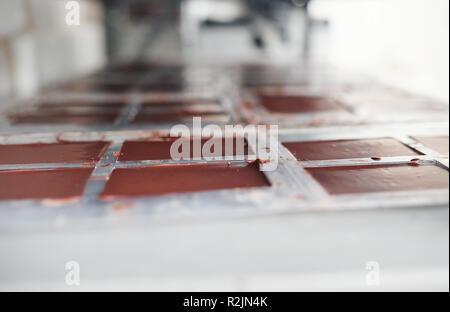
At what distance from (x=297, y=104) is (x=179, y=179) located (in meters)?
1.54

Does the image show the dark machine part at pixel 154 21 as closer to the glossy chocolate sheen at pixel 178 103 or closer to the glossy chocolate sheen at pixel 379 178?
the glossy chocolate sheen at pixel 178 103

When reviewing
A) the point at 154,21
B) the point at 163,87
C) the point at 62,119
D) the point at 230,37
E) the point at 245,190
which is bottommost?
the point at 245,190

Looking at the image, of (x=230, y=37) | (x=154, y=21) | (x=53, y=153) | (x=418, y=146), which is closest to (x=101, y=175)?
(x=53, y=153)

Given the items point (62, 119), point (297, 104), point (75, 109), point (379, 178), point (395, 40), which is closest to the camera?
point (379, 178)

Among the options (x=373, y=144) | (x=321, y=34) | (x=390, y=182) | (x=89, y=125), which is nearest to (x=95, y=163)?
(x=89, y=125)

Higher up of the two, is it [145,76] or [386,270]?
[145,76]

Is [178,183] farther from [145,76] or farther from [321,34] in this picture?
[321,34]

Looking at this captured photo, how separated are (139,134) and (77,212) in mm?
902

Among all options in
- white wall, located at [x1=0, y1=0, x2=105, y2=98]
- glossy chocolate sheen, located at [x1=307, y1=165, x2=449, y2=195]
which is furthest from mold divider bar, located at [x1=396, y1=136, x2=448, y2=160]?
white wall, located at [x1=0, y1=0, x2=105, y2=98]

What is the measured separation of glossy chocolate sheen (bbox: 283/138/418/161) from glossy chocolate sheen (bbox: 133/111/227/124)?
0.74 m

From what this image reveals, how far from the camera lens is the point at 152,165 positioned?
1524 millimetres

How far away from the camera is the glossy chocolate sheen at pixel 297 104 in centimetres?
252

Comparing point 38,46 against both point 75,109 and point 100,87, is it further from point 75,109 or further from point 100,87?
point 75,109

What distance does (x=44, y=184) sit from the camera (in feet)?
4.42
